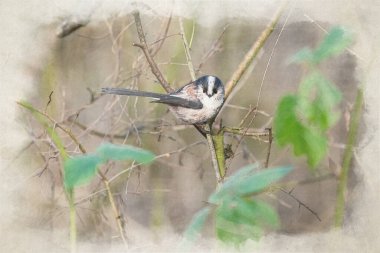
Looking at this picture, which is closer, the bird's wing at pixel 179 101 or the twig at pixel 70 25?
the bird's wing at pixel 179 101

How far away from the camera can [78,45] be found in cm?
229

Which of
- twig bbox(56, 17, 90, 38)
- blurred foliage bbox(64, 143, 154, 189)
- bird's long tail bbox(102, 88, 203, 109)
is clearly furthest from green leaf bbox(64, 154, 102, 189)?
twig bbox(56, 17, 90, 38)

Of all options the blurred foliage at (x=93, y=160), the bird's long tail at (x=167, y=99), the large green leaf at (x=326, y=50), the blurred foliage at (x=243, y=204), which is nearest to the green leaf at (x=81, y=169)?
the blurred foliage at (x=93, y=160)

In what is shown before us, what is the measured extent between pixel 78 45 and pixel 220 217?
1198mm

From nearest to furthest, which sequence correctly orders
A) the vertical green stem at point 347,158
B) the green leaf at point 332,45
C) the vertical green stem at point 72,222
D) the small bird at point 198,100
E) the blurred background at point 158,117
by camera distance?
the green leaf at point 332,45 < the vertical green stem at point 347,158 < the vertical green stem at point 72,222 < the blurred background at point 158,117 < the small bird at point 198,100

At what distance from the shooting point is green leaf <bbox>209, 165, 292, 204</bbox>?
4.23 ft

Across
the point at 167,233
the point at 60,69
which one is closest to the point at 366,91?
the point at 167,233

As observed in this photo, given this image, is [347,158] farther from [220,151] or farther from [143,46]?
[143,46]

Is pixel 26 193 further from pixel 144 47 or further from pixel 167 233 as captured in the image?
pixel 144 47

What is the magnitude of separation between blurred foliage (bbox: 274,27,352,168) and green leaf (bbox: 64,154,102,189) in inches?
19.1

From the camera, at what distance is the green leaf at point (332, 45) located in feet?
4.93

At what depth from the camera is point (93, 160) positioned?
50.9 inches

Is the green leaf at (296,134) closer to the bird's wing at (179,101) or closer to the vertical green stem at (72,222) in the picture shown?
the bird's wing at (179,101)

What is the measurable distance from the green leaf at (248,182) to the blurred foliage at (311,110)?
201 mm
